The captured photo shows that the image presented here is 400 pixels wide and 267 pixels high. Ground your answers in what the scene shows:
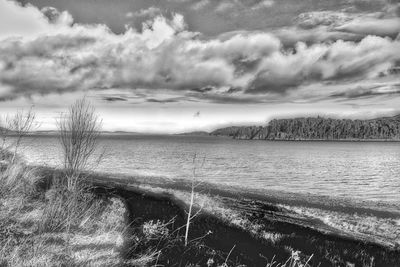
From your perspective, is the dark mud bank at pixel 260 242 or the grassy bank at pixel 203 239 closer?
the grassy bank at pixel 203 239

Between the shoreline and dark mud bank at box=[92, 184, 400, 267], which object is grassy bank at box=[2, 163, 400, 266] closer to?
dark mud bank at box=[92, 184, 400, 267]

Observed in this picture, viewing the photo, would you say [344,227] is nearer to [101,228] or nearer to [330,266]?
[330,266]

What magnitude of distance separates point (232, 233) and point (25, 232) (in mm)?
9160

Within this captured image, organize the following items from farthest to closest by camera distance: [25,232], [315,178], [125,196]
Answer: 1. [315,178]
2. [125,196]
3. [25,232]

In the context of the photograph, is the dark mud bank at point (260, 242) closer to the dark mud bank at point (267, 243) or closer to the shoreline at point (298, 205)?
the dark mud bank at point (267, 243)

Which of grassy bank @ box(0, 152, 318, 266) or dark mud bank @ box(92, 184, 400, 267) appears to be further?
dark mud bank @ box(92, 184, 400, 267)

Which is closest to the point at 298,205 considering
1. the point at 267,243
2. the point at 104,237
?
the point at 267,243

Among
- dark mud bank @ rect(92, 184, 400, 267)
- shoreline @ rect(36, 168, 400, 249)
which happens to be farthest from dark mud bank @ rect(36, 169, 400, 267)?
shoreline @ rect(36, 168, 400, 249)

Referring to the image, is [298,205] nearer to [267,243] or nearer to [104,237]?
[267,243]

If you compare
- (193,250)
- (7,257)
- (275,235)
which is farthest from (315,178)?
(7,257)

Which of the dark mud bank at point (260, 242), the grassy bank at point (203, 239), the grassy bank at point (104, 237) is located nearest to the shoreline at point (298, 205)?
the dark mud bank at point (260, 242)

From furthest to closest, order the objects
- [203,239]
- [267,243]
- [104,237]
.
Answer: [267,243]
[203,239]
[104,237]

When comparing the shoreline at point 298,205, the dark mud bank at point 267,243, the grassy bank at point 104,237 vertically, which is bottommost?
the shoreline at point 298,205

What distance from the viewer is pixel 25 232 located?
9305 millimetres
